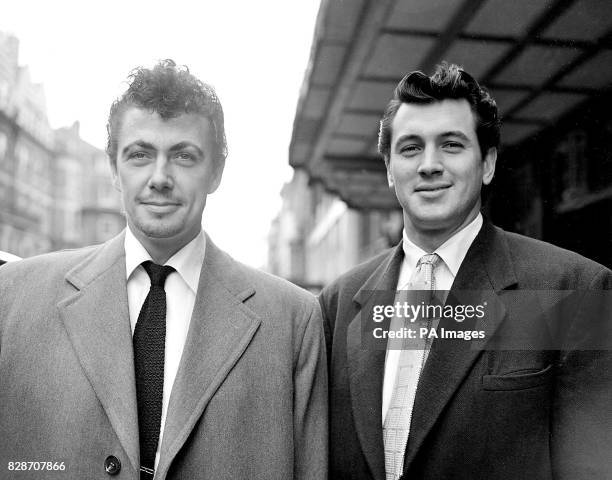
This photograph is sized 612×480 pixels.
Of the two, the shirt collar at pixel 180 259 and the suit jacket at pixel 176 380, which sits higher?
the shirt collar at pixel 180 259

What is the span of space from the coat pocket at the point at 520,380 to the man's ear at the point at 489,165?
2.34ft

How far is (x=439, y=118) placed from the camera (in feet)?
6.32

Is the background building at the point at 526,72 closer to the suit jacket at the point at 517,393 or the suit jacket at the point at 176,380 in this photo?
the suit jacket at the point at 517,393

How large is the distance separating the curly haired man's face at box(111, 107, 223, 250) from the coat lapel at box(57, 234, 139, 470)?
0.67 ft

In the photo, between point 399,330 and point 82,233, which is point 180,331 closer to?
point 399,330

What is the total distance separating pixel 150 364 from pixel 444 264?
108 centimetres

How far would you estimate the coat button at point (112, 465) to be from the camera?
1666mm

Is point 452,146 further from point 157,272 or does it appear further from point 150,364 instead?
point 150,364

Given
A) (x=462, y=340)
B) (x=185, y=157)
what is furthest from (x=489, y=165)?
(x=185, y=157)

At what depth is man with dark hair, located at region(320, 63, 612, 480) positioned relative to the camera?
1.72 meters

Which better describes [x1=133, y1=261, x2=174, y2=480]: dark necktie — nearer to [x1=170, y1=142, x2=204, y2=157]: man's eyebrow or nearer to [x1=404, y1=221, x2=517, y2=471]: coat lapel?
[x1=170, y1=142, x2=204, y2=157]: man's eyebrow

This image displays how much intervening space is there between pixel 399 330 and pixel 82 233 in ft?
8.42

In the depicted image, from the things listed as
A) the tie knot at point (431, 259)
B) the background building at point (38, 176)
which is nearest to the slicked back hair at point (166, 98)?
the background building at point (38, 176)

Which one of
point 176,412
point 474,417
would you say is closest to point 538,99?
point 474,417
